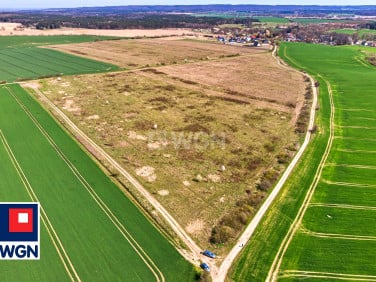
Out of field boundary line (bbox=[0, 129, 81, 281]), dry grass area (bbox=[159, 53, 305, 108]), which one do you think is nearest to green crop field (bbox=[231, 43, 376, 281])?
field boundary line (bbox=[0, 129, 81, 281])

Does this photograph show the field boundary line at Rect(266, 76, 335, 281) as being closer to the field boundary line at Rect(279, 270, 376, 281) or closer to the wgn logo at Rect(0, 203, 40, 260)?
the field boundary line at Rect(279, 270, 376, 281)

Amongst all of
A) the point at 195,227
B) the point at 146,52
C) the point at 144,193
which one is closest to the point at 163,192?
the point at 144,193

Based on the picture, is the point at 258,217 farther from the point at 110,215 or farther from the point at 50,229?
the point at 50,229

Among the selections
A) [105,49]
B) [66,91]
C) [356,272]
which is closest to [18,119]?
[66,91]

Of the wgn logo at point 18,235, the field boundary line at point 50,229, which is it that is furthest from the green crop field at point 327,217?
the wgn logo at point 18,235

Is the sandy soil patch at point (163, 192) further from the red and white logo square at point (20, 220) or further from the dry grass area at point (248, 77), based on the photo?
the dry grass area at point (248, 77)

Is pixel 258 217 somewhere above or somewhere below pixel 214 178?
below
